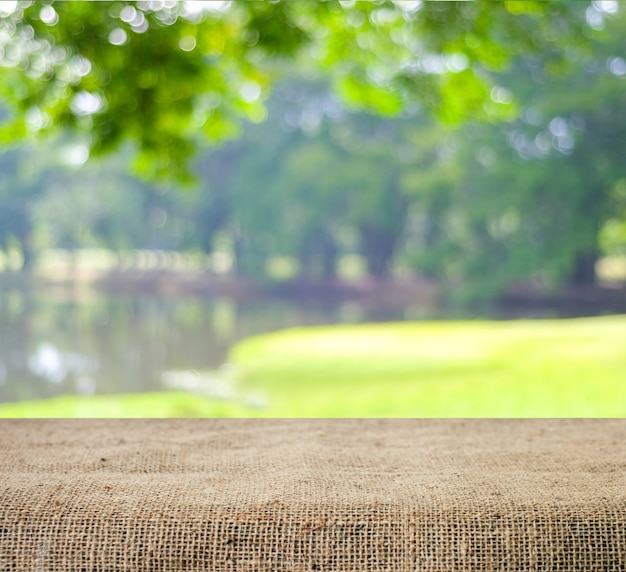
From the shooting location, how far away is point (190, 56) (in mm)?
2314

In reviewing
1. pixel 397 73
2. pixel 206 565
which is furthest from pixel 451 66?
pixel 206 565

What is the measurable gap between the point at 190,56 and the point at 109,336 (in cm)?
418

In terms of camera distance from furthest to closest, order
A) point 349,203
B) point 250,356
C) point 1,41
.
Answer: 1. point 349,203
2. point 250,356
3. point 1,41

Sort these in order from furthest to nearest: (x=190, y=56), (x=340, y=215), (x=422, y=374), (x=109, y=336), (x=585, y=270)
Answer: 1. (x=340, y=215)
2. (x=585, y=270)
3. (x=109, y=336)
4. (x=422, y=374)
5. (x=190, y=56)

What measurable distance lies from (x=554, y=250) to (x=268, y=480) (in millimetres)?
5969

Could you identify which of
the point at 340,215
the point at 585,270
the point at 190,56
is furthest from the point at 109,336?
the point at 190,56

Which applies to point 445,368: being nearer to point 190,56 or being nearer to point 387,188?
point 387,188

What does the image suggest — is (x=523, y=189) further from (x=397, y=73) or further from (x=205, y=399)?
(x=397, y=73)

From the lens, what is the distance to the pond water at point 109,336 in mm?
5750

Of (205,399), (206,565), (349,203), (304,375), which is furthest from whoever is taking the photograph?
(349,203)

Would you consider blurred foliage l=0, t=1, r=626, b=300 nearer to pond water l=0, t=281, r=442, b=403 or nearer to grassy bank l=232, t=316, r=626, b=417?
pond water l=0, t=281, r=442, b=403

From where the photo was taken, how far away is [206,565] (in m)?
0.76

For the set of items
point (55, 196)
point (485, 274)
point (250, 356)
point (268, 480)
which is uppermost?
point (268, 480)

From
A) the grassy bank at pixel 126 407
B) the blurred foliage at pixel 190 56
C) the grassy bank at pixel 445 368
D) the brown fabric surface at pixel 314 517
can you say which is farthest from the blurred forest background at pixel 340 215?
the brown fabric surface at pixel 314 517
